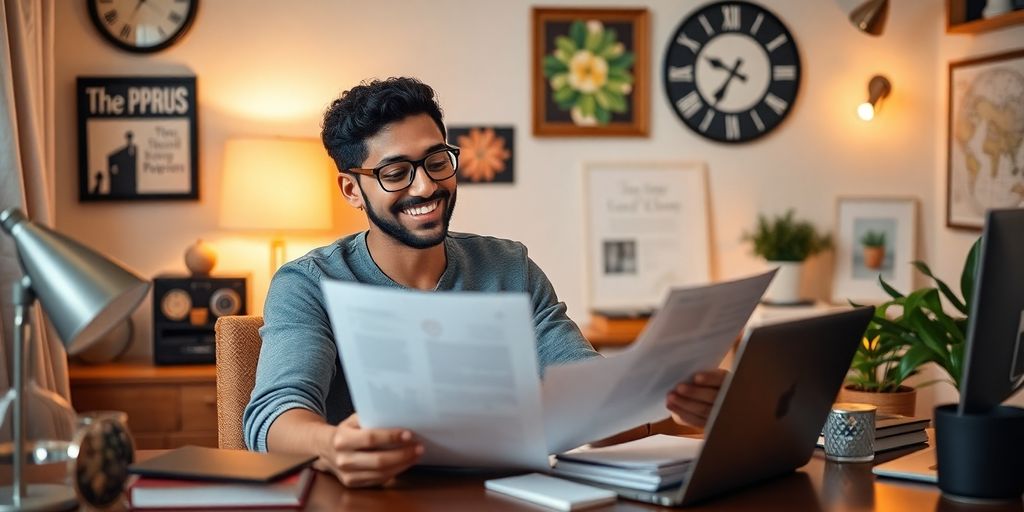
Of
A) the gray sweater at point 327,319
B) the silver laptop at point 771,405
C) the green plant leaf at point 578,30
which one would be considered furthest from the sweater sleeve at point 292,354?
the green plant leaf at point 578,30

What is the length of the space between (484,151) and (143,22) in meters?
1.22

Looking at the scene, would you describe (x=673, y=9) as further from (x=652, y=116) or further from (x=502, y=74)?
(x=502, y=74)

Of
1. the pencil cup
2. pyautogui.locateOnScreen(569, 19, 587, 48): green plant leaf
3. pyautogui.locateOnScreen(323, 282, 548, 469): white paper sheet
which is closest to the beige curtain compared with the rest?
pyautogui.locateOnScreen(569, 19, 587, 48): green plant leaf

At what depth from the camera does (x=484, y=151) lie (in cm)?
427

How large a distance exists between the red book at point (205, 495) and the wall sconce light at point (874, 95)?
3.38 metres

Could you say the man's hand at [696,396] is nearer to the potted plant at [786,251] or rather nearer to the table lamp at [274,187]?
the table lamp at [274,187]

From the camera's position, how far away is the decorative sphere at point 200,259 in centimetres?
398

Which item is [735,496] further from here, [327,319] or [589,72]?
[589,72]

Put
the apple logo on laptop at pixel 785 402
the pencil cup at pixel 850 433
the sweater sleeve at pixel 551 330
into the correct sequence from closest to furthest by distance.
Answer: the apple logo on laptop at pixel 785 402 → the pencil cup at pixel 850 433 → the sweater sleeve at pixel 551 330

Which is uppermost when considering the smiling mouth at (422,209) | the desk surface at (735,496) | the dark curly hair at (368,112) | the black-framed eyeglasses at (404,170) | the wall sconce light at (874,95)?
the wall sconce light at (874,95)

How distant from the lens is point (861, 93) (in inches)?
175

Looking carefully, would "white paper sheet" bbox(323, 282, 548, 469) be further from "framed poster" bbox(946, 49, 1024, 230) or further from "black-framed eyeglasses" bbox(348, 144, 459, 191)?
"framed poster" bbox(946, 49, 1024, 230)

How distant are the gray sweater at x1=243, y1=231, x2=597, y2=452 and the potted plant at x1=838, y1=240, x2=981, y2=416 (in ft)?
2.44

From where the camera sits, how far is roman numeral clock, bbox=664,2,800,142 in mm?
4348
